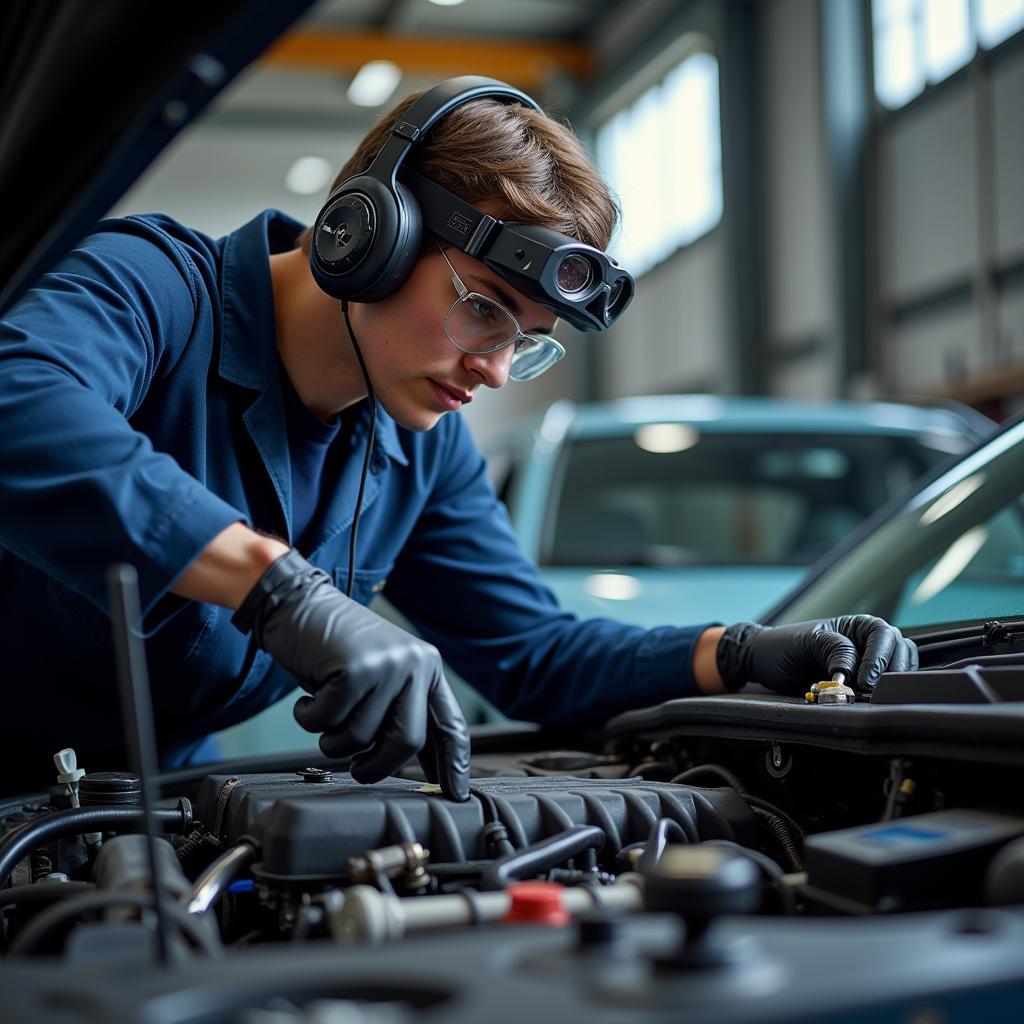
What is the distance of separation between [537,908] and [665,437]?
2.78 metres

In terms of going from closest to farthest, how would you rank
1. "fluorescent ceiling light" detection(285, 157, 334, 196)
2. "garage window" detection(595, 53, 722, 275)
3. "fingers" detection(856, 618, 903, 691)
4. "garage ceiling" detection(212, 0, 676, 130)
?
"fingers" detection(856, 618, 903, 691)
"garage window" detection(595, 53, 722, 275)
"garage ceiling" detection(212, 0, 676, 130)
"fluorescent ceiling light" detection(285, 157, 334, 196)

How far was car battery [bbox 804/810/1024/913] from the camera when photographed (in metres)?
0.88

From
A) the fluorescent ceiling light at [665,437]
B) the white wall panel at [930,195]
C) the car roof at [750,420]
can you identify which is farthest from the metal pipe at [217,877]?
the white wall panel at [930,195]

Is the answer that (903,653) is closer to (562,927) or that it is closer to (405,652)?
(405,652)

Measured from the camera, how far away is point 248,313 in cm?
162

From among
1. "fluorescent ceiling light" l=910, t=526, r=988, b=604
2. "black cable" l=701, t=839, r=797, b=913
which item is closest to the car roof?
"fluorescent ceiling light" l=910, t=526, r=988, b=604

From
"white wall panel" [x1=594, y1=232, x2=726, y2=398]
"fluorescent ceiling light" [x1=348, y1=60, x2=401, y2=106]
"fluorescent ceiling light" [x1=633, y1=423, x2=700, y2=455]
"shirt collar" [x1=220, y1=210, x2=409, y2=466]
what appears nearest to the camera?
"shirt collar" [x1=220, y1=210, x2=409, y2=466]

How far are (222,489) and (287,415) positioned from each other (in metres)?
0.15

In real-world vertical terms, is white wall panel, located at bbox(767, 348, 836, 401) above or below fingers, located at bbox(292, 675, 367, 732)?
above

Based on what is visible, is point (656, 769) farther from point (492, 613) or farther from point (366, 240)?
point (366, 240)

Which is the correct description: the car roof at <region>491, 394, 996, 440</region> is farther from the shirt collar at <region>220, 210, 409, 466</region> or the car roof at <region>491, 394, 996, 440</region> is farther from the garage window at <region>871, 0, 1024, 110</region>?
the garage window at <region>871, 0, 1024, 110</region>

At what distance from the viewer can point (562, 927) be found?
0.77 m

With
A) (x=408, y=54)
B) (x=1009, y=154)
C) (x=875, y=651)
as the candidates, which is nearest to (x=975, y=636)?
(x=875, y=651)

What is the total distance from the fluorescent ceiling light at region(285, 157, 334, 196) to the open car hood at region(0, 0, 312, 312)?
11869mm
